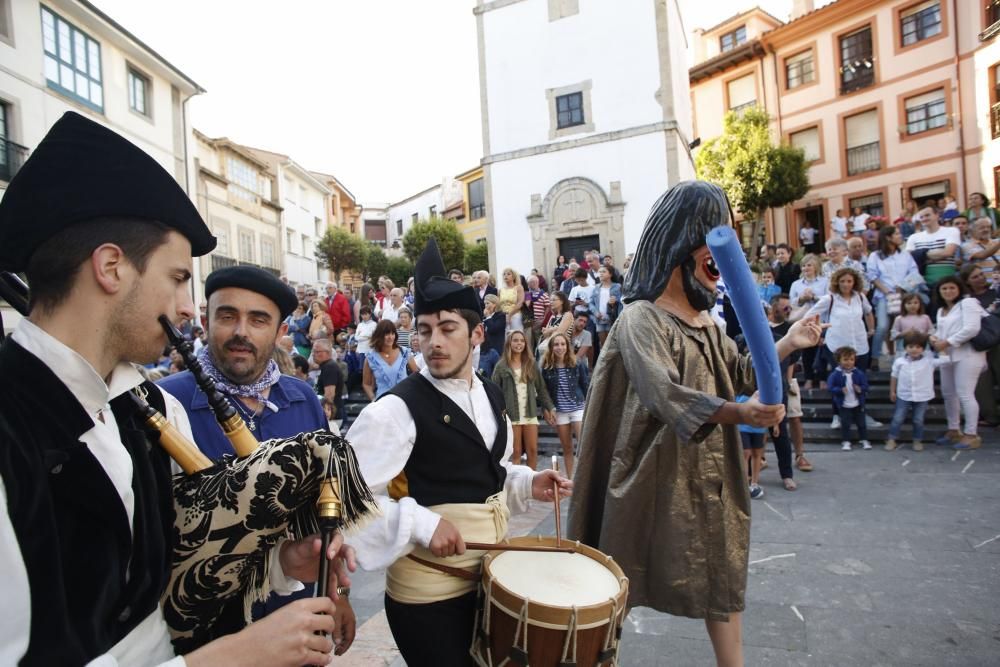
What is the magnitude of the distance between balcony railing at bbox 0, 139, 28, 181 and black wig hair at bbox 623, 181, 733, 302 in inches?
758

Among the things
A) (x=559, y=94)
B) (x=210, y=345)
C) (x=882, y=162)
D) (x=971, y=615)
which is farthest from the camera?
(x=882, y=162)

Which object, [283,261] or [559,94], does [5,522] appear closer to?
[559,94]

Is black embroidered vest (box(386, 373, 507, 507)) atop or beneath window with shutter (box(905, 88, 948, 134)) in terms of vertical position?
beneath

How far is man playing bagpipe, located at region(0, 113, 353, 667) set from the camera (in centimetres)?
99

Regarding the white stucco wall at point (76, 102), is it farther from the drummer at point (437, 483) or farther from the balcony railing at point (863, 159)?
the balcony railing at point (863, 159)

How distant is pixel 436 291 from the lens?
249cm

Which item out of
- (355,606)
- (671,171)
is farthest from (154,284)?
(671,171)

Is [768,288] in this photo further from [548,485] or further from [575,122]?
[575,122]

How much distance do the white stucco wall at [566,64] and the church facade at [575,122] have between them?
0.03 meters

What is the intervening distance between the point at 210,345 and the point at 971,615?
4425 mm

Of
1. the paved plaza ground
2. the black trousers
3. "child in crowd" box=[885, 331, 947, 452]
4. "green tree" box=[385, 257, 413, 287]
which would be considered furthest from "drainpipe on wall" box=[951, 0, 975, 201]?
"green tree" box=[385, 257, 413, 287]

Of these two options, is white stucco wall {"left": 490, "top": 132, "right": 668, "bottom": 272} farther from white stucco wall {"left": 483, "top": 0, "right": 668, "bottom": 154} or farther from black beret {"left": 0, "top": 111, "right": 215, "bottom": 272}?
black beret {"left": 0, "top": 111, "right": 215, "bottom": 272}

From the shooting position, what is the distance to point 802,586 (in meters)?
4.22

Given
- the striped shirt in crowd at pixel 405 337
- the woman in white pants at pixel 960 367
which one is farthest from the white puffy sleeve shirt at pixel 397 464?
the striped shirt in crowd at pixel 405 337
